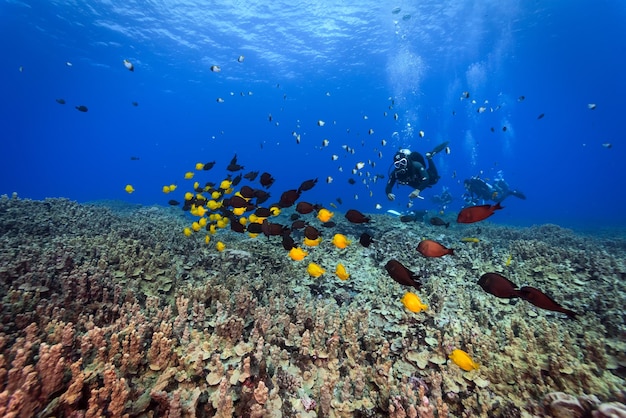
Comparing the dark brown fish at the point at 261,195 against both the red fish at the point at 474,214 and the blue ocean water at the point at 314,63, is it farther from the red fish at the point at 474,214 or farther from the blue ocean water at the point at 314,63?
the blue ocean water at the point at 314,63

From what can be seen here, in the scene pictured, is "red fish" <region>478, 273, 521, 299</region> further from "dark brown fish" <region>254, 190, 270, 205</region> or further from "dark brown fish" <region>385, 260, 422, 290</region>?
"dark brown fish" <region>254, 190, 270, 205</region>

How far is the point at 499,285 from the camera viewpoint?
3.54 metres

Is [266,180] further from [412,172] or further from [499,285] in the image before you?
[412,172]

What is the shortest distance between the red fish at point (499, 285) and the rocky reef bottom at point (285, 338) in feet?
2.93

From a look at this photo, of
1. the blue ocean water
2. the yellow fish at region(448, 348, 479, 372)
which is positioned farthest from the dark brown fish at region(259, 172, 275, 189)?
the blue ocean water

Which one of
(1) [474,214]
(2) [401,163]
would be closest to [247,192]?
(1) [474,214]

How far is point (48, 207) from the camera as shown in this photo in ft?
34.2

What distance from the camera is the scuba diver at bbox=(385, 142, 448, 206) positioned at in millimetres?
10586

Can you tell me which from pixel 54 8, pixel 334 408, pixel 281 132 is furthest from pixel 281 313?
pixel 281 132

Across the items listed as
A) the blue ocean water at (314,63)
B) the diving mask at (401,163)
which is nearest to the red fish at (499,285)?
the diving mask at (401,163)

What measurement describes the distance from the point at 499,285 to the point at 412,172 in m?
7.68

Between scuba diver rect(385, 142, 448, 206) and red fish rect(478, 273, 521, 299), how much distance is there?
7.08 metres

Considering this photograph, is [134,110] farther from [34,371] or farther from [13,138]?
[34,371]

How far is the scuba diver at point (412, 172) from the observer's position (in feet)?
34.7
